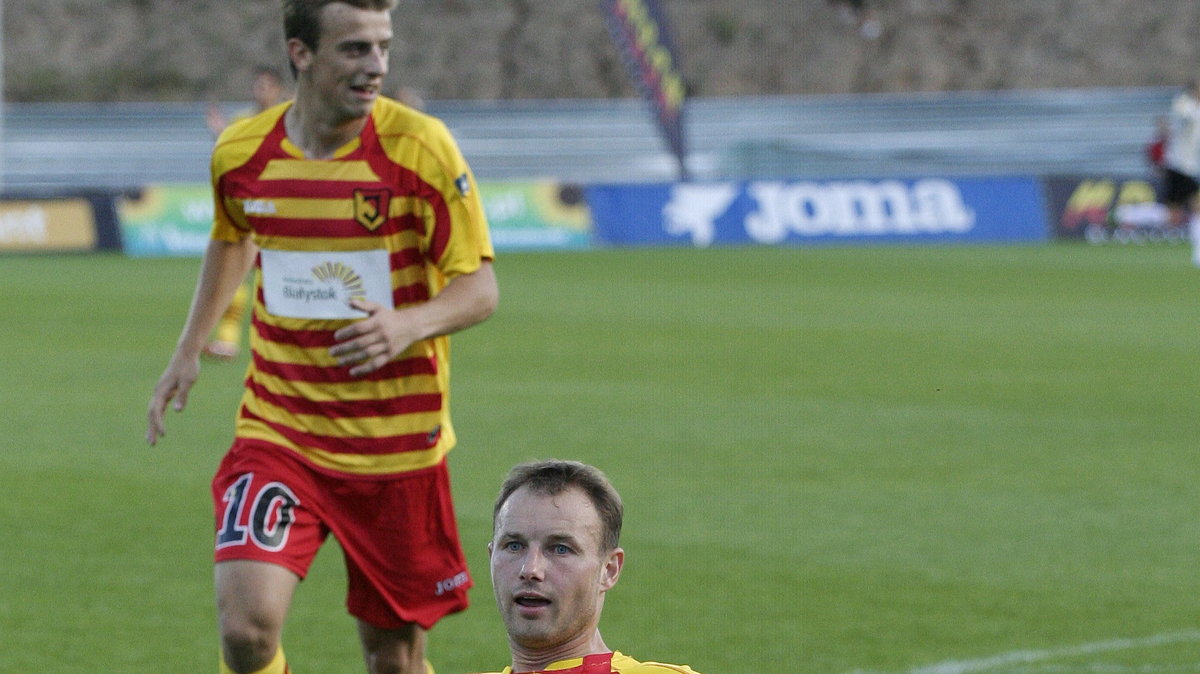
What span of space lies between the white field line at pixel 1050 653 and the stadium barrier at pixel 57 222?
73.9 ft

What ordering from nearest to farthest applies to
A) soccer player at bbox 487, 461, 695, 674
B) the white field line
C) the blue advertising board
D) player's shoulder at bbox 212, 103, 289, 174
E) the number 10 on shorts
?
soccer player at bbox 487, 461, 695, 674
the number 10 on shorts
player's shoulder at bbox 212, 103, 289, 174
the white field line
the blue advertising board

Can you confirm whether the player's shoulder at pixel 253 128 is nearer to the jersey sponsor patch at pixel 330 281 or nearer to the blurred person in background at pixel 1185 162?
the jersey sponsor patch at pixel 330 281

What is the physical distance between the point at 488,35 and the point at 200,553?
40.6 meters

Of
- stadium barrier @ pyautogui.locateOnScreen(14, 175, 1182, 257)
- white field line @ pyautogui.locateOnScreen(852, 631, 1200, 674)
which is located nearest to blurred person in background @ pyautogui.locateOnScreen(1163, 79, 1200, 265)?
stadium barrier @ pyautogui.locateOnScreen(14, 175, 1182, 257)

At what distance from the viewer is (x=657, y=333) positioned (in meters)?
16.5

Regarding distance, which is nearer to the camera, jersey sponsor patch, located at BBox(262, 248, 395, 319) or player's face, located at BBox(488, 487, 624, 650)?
player's face, located at BBox(488, 487, 624, 650)

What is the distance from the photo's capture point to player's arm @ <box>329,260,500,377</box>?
4.62 m

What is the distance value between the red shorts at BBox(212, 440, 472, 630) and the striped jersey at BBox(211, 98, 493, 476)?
0.05m

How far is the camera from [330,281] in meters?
4.96

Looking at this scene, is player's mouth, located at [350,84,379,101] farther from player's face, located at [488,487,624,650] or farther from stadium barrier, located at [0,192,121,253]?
stadium barrier, located at [0,192,121,253]

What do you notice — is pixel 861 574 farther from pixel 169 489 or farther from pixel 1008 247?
pixel 1008 247

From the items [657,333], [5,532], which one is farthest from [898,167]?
[5,532]

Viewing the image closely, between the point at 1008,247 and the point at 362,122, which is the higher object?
the point at 362,122

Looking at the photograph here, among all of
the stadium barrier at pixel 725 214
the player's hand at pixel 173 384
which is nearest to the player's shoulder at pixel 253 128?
the player's hand at pixel 173 384
